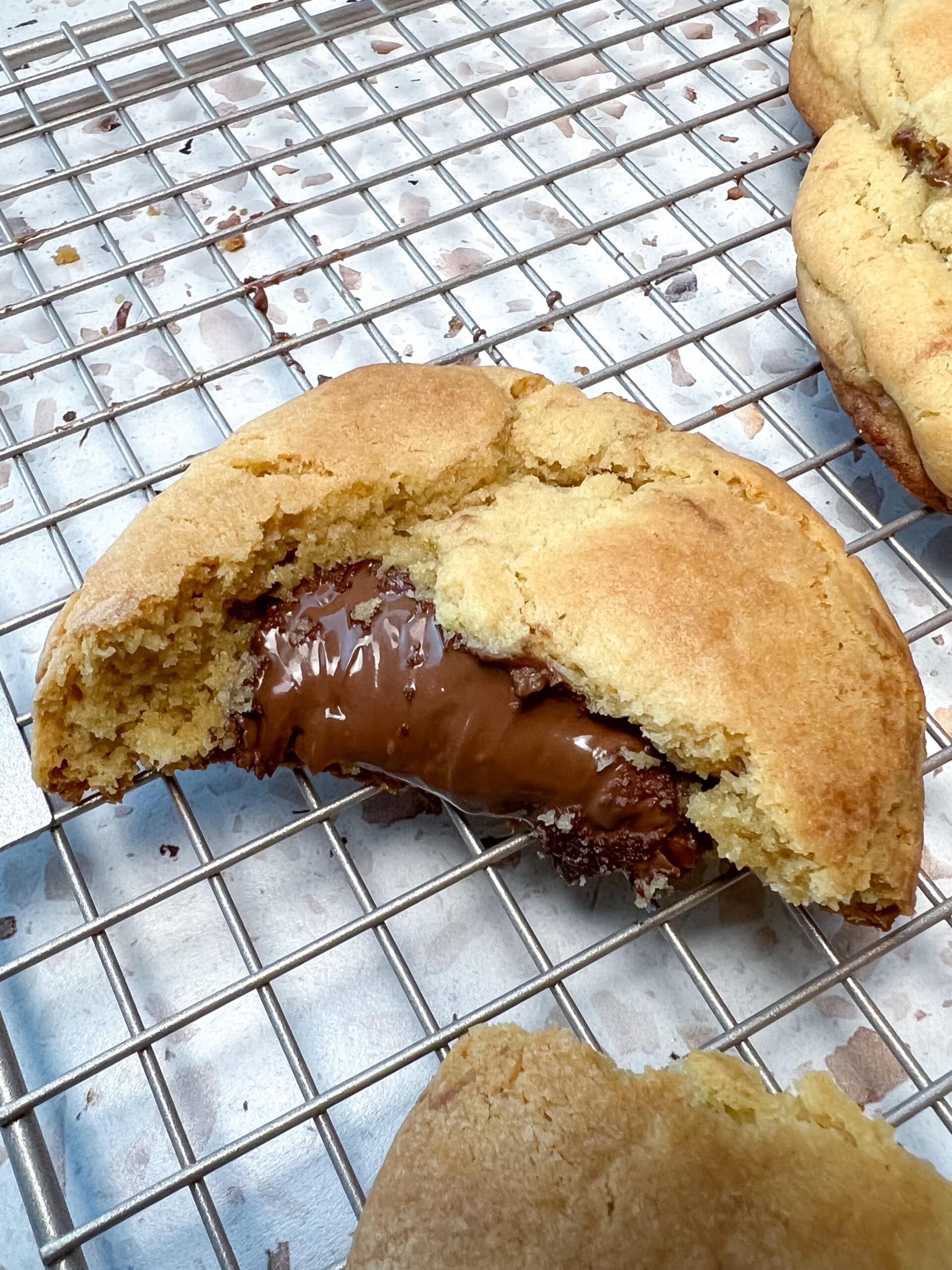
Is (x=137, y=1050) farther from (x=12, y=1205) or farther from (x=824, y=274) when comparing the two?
(x=824, y=274)

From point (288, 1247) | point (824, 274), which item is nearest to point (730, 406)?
point (824, 274)

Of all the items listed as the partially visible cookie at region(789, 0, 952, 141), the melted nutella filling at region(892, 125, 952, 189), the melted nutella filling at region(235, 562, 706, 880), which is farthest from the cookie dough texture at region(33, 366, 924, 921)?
the partially visible cookie at region(789, 0, 952, 141)

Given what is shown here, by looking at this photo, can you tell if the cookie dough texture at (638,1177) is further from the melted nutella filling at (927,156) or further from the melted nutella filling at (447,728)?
the melted nutella filling at (927,156)

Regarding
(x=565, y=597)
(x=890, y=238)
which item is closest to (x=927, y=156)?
(x=890, y=238)

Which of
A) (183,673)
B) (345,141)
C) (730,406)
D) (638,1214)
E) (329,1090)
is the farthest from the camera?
(345,141)

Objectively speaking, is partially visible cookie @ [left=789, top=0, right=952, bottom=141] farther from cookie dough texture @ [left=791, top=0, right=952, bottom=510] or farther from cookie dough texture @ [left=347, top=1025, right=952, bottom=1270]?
cookie dough texture @ [left=347, top=1025, right=952, bottom=1270]
